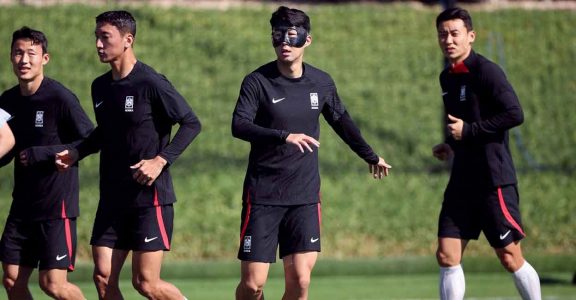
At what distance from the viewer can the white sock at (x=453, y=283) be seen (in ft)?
34.0

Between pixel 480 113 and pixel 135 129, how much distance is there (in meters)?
2.99

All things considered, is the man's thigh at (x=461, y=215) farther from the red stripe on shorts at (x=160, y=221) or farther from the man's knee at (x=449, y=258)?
the red stripe on shorts at (x=160, y=221)

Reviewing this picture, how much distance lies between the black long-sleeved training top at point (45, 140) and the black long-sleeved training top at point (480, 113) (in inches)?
124

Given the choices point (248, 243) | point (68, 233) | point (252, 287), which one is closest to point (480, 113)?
point (248, 243)

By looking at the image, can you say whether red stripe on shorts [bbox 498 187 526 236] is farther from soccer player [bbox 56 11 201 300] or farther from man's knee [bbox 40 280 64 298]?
man's knee [bbox 40 280 64 298]

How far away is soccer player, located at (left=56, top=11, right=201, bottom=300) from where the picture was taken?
953cm

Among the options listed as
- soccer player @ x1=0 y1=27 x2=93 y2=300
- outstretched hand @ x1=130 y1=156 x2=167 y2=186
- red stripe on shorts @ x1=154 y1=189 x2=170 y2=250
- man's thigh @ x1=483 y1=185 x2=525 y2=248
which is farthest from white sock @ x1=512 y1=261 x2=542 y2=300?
soccer player @ x1=0 y1=27 x2=93 y2=300

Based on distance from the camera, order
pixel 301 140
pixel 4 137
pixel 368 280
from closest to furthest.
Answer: pixel 4 137 < pixel 301 140 < pixel 368 280

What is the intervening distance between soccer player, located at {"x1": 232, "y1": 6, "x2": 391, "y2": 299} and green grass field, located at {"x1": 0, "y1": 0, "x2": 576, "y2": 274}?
15.0ft

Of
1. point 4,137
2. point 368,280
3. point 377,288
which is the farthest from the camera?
point 368,280

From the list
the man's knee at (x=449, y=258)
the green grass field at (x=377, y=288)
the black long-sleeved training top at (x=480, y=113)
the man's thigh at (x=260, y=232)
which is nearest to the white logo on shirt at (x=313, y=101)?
the man's thigh at (x=260, y=232)

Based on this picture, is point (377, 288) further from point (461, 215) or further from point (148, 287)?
point (148, 287)

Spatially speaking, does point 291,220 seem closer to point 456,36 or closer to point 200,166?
point 456,36

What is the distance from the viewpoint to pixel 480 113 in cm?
1050
